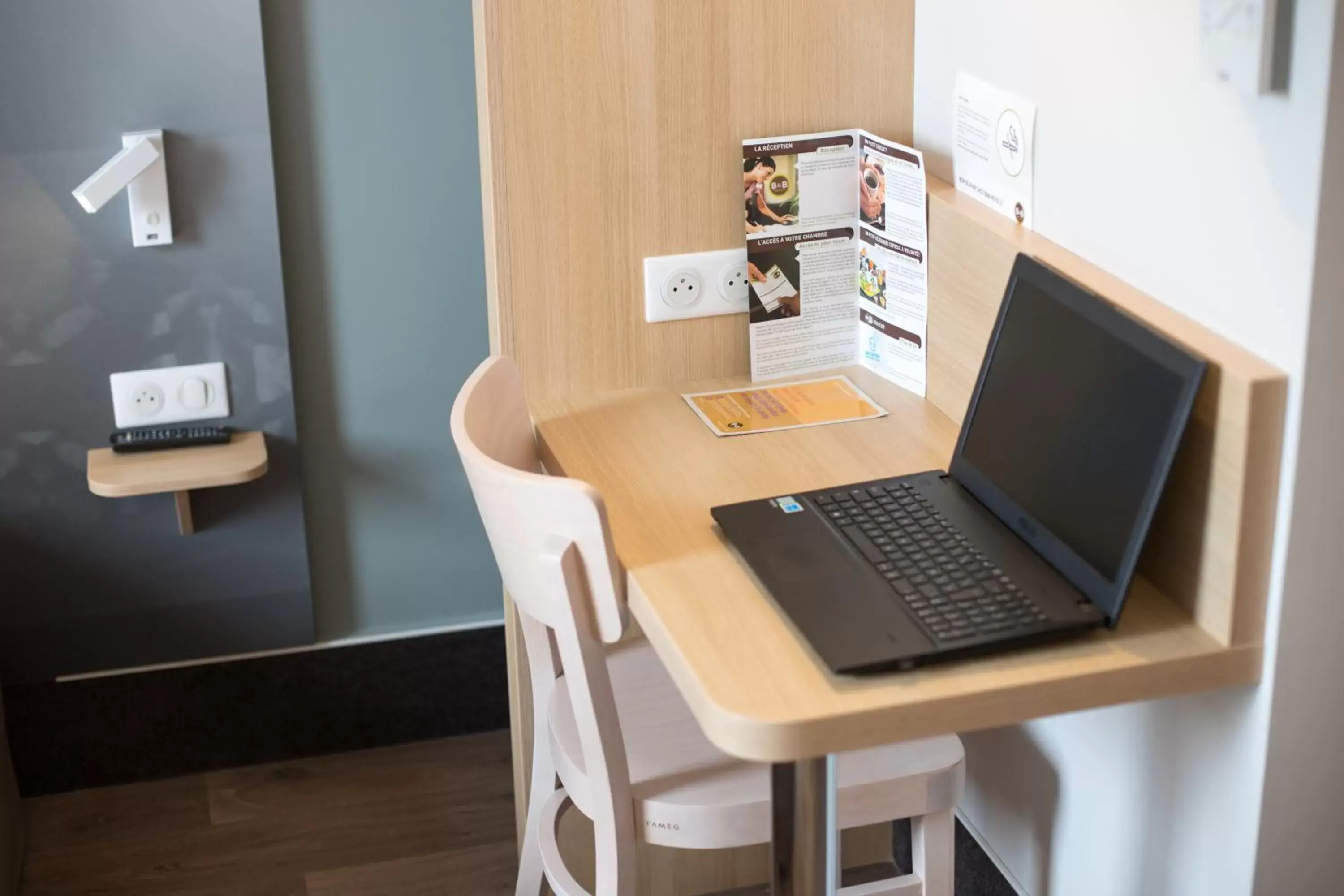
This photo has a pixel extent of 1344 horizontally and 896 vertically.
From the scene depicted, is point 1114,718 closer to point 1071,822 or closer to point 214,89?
point 1071,822

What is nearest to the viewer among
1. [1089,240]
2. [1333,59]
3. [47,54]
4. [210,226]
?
[1333,59]

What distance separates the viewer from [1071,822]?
5.58 feet

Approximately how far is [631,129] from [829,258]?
11.6 inches

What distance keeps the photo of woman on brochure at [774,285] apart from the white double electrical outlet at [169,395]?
88cm

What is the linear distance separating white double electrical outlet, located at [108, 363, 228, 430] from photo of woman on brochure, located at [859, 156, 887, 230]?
1013 millimetres

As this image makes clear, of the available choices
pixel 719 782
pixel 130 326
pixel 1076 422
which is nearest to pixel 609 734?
pixel 719 782

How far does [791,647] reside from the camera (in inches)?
51.8

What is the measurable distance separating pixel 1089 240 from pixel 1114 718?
495 mm

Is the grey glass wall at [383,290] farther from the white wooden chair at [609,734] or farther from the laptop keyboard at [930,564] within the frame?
the laptop keyboard at [930,564]

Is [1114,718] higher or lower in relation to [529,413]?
lower

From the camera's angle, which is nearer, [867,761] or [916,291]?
[867,761]

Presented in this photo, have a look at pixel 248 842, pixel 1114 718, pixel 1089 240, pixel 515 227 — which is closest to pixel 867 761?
pixel 1114 718

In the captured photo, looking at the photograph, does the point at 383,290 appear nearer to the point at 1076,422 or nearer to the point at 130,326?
the point at 130,326

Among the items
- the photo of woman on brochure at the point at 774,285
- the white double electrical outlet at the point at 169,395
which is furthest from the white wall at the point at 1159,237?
the white double electrical outlet at the point at 169,395
